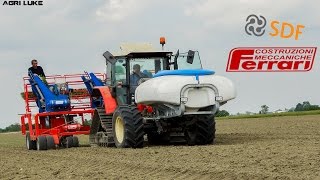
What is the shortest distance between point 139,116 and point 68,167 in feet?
11.3

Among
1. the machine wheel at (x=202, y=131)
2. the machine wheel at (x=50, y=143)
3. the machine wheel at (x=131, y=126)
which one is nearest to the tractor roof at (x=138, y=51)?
the machine wheel at (x=131, y=126)

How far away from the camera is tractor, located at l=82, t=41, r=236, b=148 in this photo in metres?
14.5

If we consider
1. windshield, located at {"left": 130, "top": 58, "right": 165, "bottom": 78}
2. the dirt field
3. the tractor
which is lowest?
the dirt field

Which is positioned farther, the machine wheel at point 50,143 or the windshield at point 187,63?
the machine wheel at point 50,143

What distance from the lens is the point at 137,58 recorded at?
16062 millimetres

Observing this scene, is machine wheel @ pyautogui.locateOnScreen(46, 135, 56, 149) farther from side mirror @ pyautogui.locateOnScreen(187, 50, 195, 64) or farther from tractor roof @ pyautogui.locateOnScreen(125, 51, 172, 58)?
side mirror @ pyautogui.locateOnScreen(187, 50, 195, 64)

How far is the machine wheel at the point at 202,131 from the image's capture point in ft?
50.4

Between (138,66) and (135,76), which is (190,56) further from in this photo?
(135,76)

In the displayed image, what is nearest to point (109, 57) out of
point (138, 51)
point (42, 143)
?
point (138, 51)

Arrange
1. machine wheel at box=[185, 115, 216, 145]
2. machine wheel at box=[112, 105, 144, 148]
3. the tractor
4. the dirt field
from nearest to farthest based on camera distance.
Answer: the dirt field → the tractor → machine wheel at box=[112, 105, 144, 148] → machine wheel at box=[185, 115, 216, 145]

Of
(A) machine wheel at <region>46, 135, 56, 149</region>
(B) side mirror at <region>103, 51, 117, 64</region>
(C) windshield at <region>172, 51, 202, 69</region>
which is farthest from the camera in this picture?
(A) machine wheel at <region>46, 135, 56, 149</region>

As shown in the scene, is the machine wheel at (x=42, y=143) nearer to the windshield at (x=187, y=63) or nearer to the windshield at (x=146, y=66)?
the windshield at (x=146, y=66)

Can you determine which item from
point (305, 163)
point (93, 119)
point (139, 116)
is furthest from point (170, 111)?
point (305, 163)

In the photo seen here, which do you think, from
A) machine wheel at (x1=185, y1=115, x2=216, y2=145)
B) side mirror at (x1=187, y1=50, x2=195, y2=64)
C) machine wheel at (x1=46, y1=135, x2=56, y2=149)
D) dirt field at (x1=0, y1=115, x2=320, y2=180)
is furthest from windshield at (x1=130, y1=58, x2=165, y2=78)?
machine wheel at (x1=46, y1=135, x2=56, y2=149)
